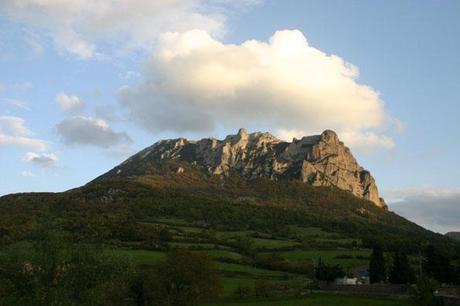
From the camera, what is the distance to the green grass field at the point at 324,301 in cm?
8483

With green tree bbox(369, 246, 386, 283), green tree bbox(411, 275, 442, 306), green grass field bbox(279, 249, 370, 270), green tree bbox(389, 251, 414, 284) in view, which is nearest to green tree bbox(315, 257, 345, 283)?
green tree bbox(369, 246, 386, 283)

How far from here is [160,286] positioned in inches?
3268

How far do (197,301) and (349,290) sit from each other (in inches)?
1478

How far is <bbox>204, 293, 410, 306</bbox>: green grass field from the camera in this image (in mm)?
84831

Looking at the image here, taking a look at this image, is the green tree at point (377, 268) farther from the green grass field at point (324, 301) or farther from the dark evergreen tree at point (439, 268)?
the green grass field at point (324, 301)

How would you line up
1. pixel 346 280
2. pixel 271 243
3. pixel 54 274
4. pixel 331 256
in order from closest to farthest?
pixel 54 274
pixel 346 280
pixel 331 256
pixel 271 243

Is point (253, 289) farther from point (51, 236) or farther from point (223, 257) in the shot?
point (51, 236)

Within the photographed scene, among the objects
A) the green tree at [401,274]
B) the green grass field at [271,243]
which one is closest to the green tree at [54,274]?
the green tree at [401,274]

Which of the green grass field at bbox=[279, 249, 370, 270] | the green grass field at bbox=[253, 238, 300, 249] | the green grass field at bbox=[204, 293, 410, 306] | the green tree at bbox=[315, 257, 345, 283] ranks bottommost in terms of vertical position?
the green grass field at bbox=[204, 293, 410, 306]

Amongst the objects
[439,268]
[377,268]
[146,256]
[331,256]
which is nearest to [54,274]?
[439,268]

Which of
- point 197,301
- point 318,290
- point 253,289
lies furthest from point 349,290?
point 197,301

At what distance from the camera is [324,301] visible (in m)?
92.0

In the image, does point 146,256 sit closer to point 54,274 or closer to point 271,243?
point 271,243

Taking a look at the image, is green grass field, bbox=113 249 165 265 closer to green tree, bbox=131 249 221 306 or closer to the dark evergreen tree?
green tree, bbox=131 249 221 306
